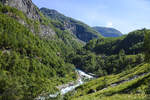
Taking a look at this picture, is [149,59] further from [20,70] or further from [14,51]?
[14,51]

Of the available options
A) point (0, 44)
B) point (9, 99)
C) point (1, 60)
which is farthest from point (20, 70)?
point (9, 99)

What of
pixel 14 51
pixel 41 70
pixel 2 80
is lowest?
pixel 41 70

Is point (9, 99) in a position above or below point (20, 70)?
above

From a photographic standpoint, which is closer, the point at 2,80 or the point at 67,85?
the point at 2,80

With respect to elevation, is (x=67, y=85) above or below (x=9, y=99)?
below

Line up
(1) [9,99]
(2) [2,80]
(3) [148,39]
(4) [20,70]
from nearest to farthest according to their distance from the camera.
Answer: (3) [148,39] → (1) [9,99] → (2) [2,80] → (4) [20,70]

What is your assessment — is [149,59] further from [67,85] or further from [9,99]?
[67,85]

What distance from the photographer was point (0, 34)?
629 ft

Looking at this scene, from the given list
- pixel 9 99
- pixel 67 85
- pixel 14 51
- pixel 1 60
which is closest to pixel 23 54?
pixel 14 51

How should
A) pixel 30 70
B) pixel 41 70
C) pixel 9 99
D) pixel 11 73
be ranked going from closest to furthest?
pixel 9 99
pixel 11 73
pixel 30 70
pixel 41 70

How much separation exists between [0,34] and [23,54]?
42.1 m

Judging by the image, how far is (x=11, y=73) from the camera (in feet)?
525

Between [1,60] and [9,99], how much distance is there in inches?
4669

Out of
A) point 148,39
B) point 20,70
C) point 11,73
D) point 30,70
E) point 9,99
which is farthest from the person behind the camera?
point 30,70
